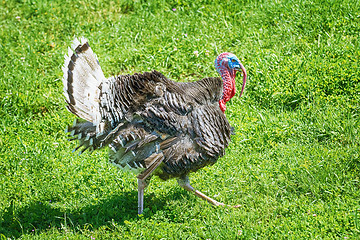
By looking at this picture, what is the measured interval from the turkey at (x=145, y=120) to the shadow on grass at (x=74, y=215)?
0.89ft

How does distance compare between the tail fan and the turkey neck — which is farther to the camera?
the turkey neck

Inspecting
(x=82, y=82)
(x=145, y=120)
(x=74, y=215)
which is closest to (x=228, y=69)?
(x=145, y=120)

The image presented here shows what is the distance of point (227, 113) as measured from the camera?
7258 millimetres

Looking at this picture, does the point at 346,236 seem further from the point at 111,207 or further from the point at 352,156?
the point at 111,207

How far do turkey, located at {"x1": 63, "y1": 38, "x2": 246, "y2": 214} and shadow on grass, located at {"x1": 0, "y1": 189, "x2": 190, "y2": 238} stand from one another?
0.89ft

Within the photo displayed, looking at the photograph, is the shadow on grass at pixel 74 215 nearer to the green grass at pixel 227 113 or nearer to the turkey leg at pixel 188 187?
the green grass at pixel 227 113

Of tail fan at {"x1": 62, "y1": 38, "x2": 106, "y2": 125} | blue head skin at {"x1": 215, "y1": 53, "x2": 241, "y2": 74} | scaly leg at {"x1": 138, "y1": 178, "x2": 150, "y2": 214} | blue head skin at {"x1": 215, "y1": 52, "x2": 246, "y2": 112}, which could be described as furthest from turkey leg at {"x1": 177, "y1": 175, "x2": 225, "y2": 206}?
blue head skin at {"x1": 215, "y1": 53, "x2": 241, "y2": 74}

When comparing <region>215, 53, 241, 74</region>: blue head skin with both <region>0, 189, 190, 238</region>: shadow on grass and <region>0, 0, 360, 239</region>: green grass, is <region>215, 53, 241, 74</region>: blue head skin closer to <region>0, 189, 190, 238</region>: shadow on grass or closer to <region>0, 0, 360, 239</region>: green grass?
<region>0, 0, 360, 239</region>: green grass

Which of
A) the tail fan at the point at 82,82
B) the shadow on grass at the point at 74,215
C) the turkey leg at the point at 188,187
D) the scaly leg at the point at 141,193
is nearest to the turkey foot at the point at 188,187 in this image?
the turkey leg at the point at 188,187

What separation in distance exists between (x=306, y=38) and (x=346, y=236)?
4207 mm

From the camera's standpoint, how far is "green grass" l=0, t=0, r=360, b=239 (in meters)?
5.46

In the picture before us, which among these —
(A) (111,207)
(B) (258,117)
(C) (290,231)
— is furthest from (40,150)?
(C) (290,231)

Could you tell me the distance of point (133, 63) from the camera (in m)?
8.43

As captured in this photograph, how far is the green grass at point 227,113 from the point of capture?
5.46 metres
